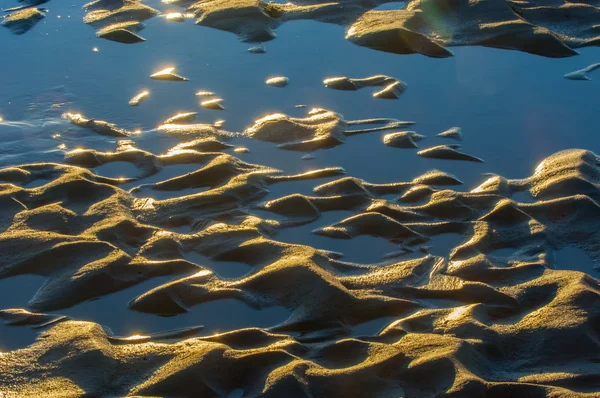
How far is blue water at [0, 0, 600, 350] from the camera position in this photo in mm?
4094

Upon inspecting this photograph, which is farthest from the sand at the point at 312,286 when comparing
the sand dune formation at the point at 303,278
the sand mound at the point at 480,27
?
the sand mound at the point at 480,27

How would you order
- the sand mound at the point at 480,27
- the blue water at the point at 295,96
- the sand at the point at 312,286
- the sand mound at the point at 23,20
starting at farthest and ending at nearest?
the sand mound at the point at 23,20 → the sand mound at the point at 480,27 → the blue water at the point at 295,96 → the sand at the point at 312,286

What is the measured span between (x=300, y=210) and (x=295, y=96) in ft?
4.57

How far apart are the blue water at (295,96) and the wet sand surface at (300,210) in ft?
0.06

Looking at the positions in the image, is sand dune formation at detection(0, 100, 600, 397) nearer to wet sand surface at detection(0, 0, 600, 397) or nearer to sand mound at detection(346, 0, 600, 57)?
wet sand surface at detection(0, 0, 600, 397)

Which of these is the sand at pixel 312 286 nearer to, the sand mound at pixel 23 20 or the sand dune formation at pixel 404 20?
the sand dune formation at pixel 404 20

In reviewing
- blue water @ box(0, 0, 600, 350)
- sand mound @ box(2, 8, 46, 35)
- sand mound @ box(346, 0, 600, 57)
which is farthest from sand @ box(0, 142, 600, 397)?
sand mound @ box(2, 8, 46, 35)

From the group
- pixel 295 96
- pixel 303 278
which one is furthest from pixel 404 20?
pixel 303 278

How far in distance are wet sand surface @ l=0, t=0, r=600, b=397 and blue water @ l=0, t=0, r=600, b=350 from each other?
0.06 feet

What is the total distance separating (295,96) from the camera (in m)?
4.85

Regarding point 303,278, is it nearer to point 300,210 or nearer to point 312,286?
point 312,286

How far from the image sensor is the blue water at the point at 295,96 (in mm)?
4094

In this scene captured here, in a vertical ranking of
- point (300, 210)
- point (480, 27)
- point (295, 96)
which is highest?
point (480, 27)

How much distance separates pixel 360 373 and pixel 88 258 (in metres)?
1.33
